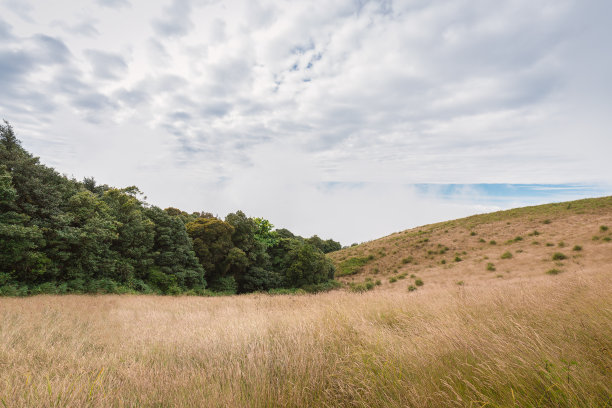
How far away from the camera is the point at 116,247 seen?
18.2 metres

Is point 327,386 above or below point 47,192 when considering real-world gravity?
below

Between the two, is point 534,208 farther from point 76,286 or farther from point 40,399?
point 76,286

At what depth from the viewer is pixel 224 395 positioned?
258 cm

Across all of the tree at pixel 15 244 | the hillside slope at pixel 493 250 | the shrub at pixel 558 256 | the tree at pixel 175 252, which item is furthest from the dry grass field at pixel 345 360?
the shrub at pixel 558 256

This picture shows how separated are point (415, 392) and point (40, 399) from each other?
3.56 meters

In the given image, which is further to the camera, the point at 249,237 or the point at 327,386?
the point at 249,237

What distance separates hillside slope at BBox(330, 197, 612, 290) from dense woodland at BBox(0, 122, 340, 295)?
6241 mm

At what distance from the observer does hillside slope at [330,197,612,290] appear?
16.6m

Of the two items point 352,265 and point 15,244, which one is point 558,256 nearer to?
point 352,265

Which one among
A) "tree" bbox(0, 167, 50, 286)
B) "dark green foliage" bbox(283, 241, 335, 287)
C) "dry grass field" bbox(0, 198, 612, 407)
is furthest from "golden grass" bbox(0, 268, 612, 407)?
"dark green foliage" bbox(283, 241, 335, 287)

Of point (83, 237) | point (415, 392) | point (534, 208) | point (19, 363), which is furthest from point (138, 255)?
point (534, 208)

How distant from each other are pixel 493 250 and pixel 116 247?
2984 cm

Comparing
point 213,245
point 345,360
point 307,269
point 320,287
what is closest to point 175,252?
point 213,245

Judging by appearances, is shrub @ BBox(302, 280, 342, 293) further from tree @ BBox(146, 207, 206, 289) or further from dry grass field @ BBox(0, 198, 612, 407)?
dry grass field @ BBox(0, 198, 612, 407)
